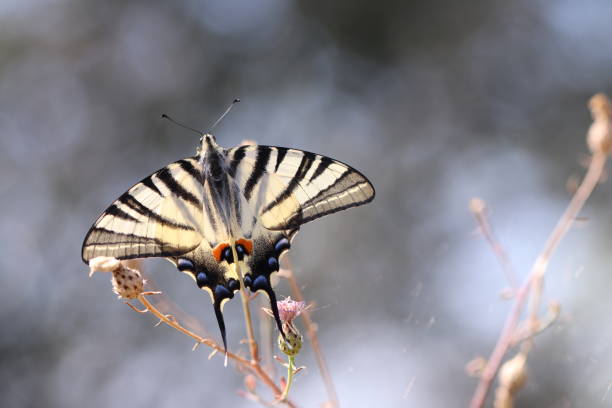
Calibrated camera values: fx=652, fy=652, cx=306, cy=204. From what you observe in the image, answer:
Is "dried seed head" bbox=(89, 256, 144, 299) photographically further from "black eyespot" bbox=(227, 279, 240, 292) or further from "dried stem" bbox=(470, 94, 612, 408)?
"dried stem" bbox=(470, 94, 612, 408)

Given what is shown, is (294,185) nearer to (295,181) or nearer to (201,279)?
(295,181)

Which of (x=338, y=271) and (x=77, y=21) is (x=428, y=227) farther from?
(x=77, y=21)

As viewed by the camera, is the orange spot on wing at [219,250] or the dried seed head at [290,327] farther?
the orange spot on wing at [219,250]

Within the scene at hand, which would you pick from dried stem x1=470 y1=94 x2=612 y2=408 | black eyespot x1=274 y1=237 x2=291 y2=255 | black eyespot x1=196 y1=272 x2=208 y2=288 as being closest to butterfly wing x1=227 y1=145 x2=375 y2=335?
black eyespot x1=274 y1=237 x2=291 y2=255

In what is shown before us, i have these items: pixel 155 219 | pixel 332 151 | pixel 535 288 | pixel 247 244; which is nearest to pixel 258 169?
pixel 247 244

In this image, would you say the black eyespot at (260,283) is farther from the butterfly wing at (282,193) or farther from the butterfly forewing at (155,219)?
the butterfly forewing at (155,219)

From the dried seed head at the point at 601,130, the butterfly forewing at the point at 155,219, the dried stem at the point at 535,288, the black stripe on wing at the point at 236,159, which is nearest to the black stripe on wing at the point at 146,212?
the butterfly forewing at the point at 155,219
